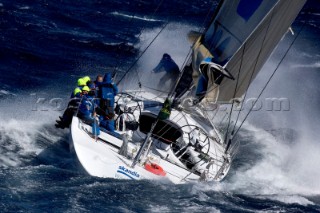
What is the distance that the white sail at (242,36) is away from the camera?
19297 mm

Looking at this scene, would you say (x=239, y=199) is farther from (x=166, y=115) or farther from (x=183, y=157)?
(x=166, y=115)

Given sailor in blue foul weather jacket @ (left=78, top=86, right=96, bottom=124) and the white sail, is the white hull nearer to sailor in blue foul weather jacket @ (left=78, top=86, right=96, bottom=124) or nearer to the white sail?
sailor in blue foul weather jacket @ (left=78, top=86, right=96, bottom=124)

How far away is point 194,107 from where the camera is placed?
21.4 meters

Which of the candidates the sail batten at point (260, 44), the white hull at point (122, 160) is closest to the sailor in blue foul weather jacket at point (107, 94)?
the white hull at point (122, 160)

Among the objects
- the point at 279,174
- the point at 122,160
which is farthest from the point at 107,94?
the point at 279,174

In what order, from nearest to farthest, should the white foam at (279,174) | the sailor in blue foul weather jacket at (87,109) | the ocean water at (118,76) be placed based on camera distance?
the ocean water at (118,76) → the sailor in blue foul weather jacket at (87,109) → the white foam at (279,174)

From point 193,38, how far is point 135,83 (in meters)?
4.61

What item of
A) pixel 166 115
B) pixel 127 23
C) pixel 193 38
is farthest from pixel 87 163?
pixel 127 23

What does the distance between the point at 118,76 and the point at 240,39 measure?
373 inches

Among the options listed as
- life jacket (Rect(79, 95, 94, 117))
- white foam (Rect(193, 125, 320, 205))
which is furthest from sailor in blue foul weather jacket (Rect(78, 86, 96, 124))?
white foam (Rect(193, 125, 320, 205))

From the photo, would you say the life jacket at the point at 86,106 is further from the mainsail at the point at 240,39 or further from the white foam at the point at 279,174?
the white foam at the point at 279,174

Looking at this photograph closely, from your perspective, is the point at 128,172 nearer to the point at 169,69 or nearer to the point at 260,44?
the point at 169,69

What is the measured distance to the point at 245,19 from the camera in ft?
64.0

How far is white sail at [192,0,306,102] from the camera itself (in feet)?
63.3
